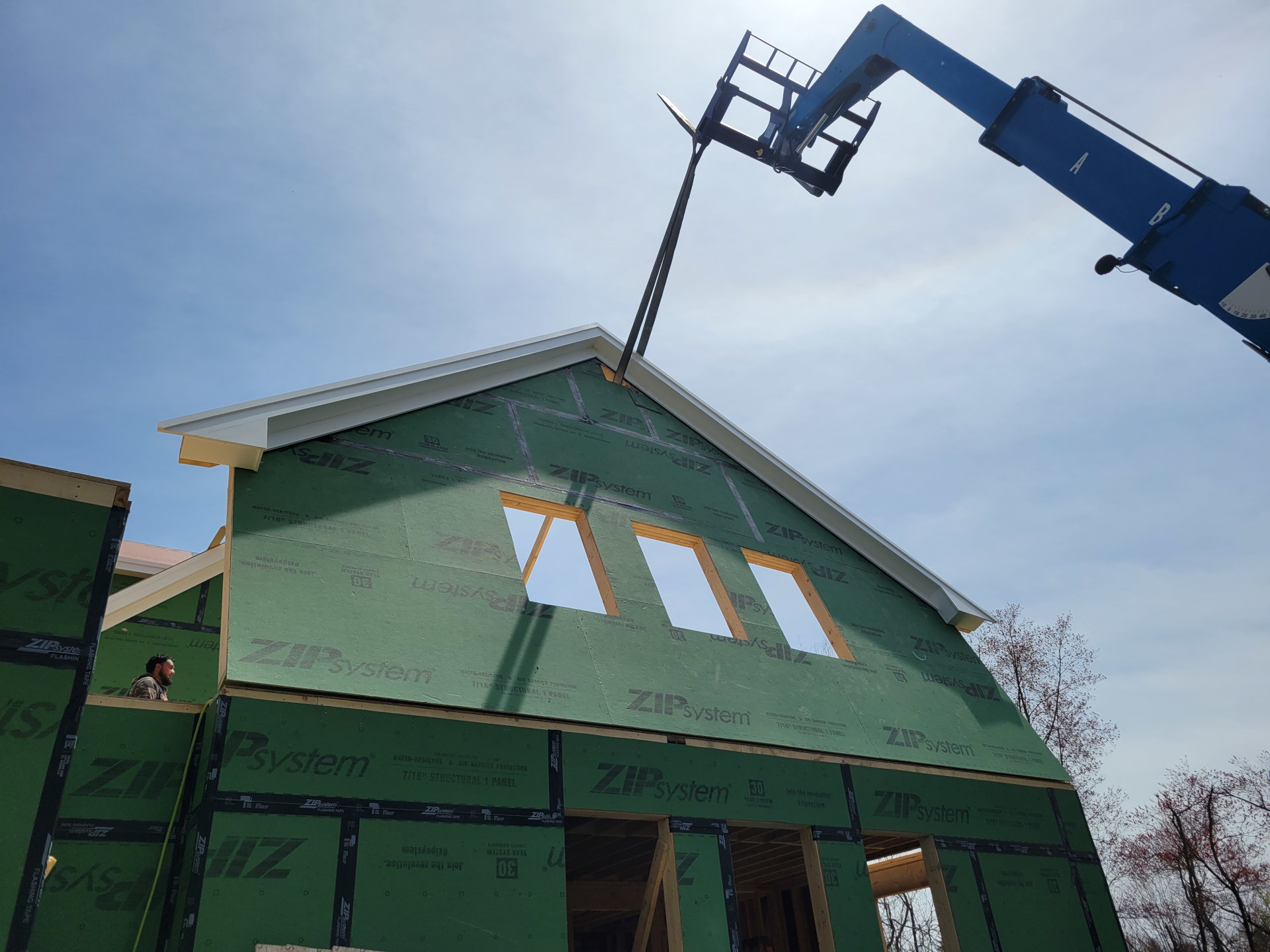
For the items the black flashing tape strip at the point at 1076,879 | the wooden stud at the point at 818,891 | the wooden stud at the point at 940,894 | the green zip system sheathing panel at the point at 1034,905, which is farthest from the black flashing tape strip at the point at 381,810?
the black flashing tape strip at the point at 1076,879

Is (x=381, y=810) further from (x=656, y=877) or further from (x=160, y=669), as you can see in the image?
(x=160, y=669)

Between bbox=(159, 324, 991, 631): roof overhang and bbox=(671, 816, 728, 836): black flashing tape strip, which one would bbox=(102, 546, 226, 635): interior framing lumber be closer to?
bbox=(159, 324, 991, 631): roof overhang

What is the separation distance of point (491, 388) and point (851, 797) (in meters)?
5.00

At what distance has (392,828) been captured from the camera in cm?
494

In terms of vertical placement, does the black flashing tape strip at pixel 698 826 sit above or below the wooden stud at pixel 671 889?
above

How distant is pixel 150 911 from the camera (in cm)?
458

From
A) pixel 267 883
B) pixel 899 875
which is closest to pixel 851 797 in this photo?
pixel 899 875

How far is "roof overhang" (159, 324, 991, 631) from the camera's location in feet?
20.4

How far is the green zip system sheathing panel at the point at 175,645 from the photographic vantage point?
9.16 metres

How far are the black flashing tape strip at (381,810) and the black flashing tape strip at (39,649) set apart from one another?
1.05 meters

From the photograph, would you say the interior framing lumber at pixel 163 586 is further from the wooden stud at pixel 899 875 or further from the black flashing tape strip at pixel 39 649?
the wooden stud at pixel 899 875

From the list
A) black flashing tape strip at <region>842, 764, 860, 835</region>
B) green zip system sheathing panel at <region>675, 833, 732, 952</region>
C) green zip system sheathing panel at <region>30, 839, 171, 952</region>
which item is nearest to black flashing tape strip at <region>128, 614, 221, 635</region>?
green zip system sheathing panel at <region>30, 839, 171, 952</region>

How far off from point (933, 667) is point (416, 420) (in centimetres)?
580

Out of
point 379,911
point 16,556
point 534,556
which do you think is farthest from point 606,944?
point 16,556
